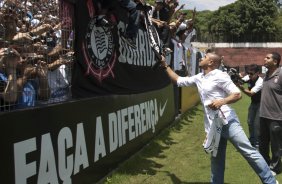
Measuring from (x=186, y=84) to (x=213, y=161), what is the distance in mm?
1211

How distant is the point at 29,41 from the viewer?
4922 millimetres

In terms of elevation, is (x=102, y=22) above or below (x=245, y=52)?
above

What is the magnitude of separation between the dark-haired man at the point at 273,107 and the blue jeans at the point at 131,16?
2.41 meters

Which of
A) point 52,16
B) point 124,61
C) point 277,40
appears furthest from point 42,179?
point 277,40

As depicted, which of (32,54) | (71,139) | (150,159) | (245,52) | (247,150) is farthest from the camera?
(245,52)

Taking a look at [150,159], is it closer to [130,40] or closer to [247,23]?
[130,40]

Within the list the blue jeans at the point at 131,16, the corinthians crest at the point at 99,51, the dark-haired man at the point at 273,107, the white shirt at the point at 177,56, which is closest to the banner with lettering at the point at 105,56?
the corinthians crest at the point at 99,51

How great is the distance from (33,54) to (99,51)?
1977 millimetres

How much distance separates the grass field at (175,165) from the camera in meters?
7.62

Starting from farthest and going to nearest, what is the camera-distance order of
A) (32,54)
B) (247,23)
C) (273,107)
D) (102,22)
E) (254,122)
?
(247,23), (254,122), (273,107), (102,22), (32,54)

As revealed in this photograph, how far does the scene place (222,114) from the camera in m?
6.41

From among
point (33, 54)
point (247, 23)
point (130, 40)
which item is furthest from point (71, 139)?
point (247, 23)

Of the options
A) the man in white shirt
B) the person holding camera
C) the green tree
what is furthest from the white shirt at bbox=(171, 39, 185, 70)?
the green tree

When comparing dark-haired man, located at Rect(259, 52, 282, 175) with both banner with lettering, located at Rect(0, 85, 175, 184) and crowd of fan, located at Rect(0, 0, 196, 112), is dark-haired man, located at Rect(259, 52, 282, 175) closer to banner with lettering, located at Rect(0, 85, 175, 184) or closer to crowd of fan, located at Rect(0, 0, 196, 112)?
banner with lettering, located at Rect(0, 85, 175, 184)
